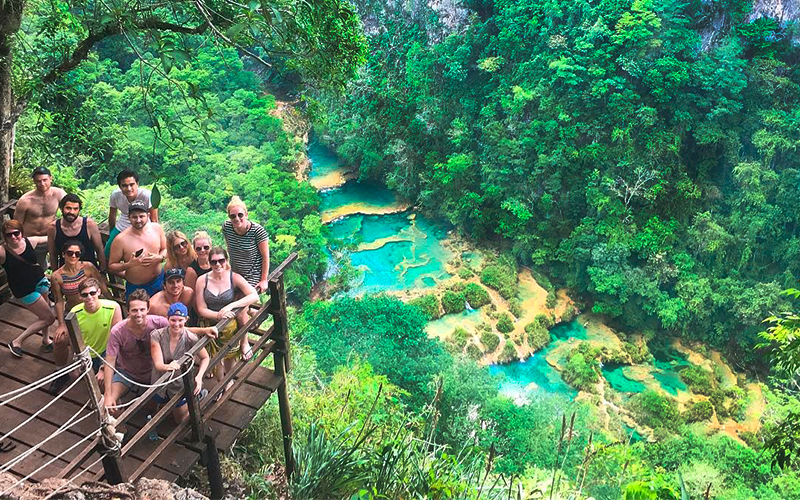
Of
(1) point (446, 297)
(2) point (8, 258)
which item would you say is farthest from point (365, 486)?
(1) point (446, 297)

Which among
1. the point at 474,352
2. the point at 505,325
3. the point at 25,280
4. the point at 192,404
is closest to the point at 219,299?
the point at 192,404

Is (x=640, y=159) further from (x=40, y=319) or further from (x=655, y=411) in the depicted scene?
(x=40, y=319)

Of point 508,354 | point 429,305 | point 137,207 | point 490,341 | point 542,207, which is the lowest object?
point 508,354

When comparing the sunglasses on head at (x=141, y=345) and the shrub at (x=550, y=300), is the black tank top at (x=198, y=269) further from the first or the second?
the shrub at (x=550, y=300)

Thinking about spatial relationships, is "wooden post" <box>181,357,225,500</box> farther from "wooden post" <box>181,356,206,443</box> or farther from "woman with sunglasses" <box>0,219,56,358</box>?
"woman with sunglasses" <box>0,219,56,358</box>

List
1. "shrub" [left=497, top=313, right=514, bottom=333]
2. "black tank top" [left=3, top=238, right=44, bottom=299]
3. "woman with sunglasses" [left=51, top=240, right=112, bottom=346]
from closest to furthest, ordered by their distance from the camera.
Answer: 1. "woman with sunglasses" [left=51, top=240, right=112, bottom=346]
2. "black tank top" [left=3, top=238, right=44, bottom=299]
3. "shrub" [left=497, top=313, right=514, bottom=333]

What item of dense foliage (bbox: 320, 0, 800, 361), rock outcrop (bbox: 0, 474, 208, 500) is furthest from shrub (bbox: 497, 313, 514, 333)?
rock outcrop (bbox: 0, 474, 208, 500)

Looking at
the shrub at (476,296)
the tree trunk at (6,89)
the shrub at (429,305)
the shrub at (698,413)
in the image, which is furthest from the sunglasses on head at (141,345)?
the shrub at (476,296)
